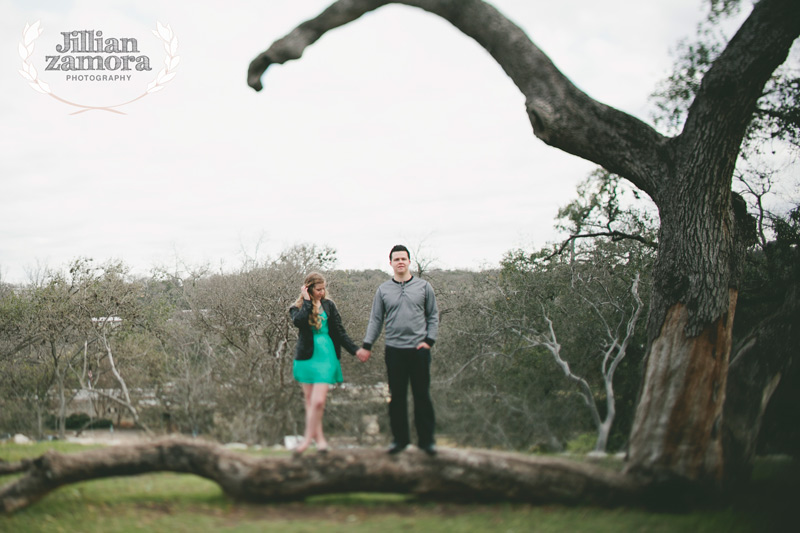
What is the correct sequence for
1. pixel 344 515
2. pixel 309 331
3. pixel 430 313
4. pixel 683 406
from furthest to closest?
pixel 309 331 < pixel 430 313 < pixel 683 406 < pixel 344 515

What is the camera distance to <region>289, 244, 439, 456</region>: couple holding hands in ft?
16.1

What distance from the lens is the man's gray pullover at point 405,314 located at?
5.00m

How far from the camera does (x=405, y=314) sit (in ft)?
16.6

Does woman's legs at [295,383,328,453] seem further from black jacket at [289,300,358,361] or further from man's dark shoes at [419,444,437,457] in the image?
man's dark shoes at [419,444,437,457]

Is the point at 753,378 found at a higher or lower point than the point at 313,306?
lower

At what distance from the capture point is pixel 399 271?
523cm

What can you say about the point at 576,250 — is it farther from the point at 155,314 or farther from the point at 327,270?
the point at 155,314

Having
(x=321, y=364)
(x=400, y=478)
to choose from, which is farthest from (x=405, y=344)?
(x=400, y=478)

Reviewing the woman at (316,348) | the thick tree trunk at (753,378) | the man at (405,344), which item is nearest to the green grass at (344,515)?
the thick tree trunk at (753,378)

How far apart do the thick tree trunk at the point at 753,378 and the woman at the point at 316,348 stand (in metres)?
3.49

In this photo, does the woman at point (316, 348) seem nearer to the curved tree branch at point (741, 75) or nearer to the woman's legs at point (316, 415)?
the woman's legs at point (316, 415)

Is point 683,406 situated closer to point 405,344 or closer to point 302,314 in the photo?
point 405,344

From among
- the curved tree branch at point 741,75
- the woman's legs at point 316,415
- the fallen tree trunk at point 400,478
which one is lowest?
the fallen tree trunk at point 400,478

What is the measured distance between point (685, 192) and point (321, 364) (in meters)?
3.52
